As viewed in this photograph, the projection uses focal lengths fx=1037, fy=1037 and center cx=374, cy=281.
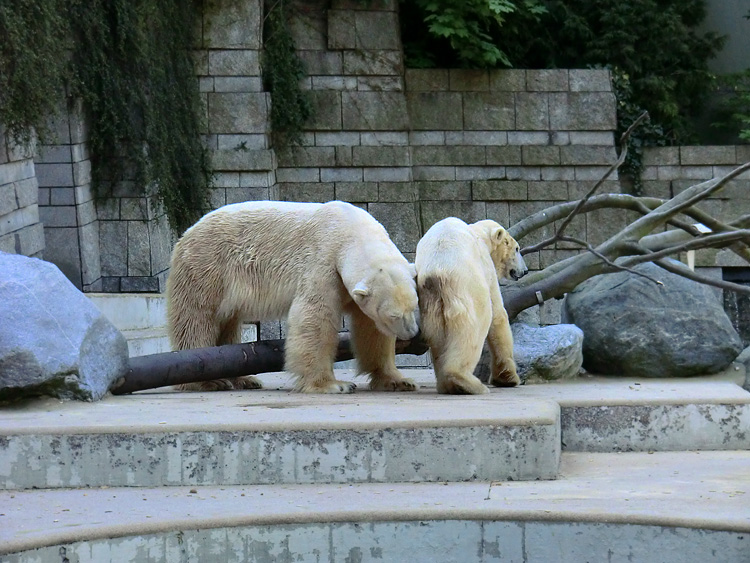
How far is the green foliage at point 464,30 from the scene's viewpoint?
12.8 metres

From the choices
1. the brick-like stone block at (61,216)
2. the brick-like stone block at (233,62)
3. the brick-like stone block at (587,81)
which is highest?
the brick-like stone block at (233,62)

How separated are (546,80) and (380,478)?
9481 mm

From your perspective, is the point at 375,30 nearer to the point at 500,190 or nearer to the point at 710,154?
the point at 500,190

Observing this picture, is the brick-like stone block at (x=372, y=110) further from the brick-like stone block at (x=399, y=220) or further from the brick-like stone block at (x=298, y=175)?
the brick-like stone block at (x=399, y=220)

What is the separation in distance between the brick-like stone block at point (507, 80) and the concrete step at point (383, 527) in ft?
30.8

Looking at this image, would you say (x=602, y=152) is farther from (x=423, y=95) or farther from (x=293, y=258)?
(x=293, y=258)

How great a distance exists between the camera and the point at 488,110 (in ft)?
42.8

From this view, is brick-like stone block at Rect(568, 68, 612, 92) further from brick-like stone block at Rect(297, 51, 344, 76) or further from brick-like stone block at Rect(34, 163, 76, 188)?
brick-like stone block at Rect(34, 163, 76, 188)

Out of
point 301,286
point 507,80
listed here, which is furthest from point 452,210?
point 301,286

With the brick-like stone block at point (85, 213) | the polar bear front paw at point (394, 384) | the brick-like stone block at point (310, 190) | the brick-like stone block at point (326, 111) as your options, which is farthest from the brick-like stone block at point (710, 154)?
the polar bear front paw at point (394, 384)

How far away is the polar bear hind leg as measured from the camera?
5844 millimetres

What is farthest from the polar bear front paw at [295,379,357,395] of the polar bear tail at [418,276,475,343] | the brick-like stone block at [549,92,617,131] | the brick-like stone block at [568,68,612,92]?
the brick-like stone block at [568,68,612,92]

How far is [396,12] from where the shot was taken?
12766mm

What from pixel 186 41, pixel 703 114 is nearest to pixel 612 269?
pixel 186 41
